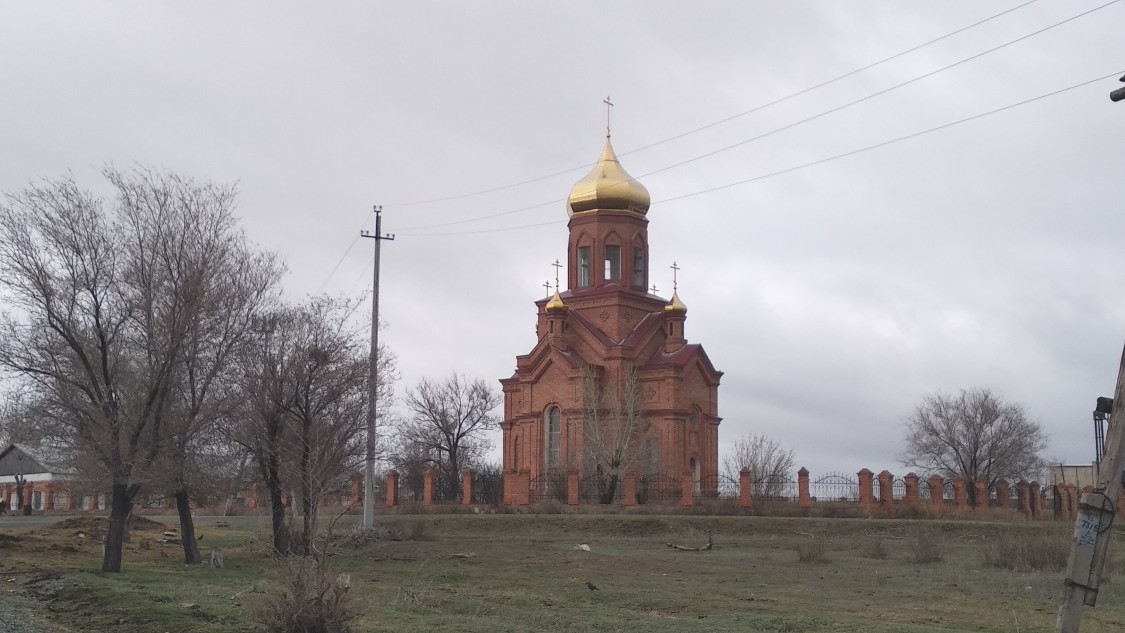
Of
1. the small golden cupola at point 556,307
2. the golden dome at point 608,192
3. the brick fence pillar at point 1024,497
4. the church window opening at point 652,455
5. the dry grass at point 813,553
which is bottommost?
the dry grass at point 813,553

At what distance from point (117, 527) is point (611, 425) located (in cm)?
2399

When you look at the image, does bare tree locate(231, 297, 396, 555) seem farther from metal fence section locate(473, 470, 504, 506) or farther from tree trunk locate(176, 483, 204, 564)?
metal fence section locate(473, 470, 504, 506)

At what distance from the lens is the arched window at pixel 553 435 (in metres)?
41.2

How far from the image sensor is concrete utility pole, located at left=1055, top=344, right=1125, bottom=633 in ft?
22.1

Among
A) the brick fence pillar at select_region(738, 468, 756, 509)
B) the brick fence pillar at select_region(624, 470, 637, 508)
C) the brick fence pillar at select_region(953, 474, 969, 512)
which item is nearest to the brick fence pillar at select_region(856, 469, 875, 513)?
the brick fence pillar at select_region(953, 474, 969, 512)

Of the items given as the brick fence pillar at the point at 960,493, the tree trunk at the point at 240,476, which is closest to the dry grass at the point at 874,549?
the brick fence pillar at the point at 960,493

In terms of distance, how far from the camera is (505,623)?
1104 cm

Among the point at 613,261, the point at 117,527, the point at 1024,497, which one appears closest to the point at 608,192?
the point at 613,261

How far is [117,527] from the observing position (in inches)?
669

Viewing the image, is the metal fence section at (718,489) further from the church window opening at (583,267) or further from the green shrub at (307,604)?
the green shrub at (307,604)

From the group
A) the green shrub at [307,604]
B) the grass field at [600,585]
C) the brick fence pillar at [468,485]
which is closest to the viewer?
the green shrub at [307,604]

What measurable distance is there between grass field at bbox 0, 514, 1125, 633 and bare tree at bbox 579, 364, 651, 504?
9659 millimetres

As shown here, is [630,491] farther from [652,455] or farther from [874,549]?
[874,549]

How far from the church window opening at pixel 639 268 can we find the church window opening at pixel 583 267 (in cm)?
192
